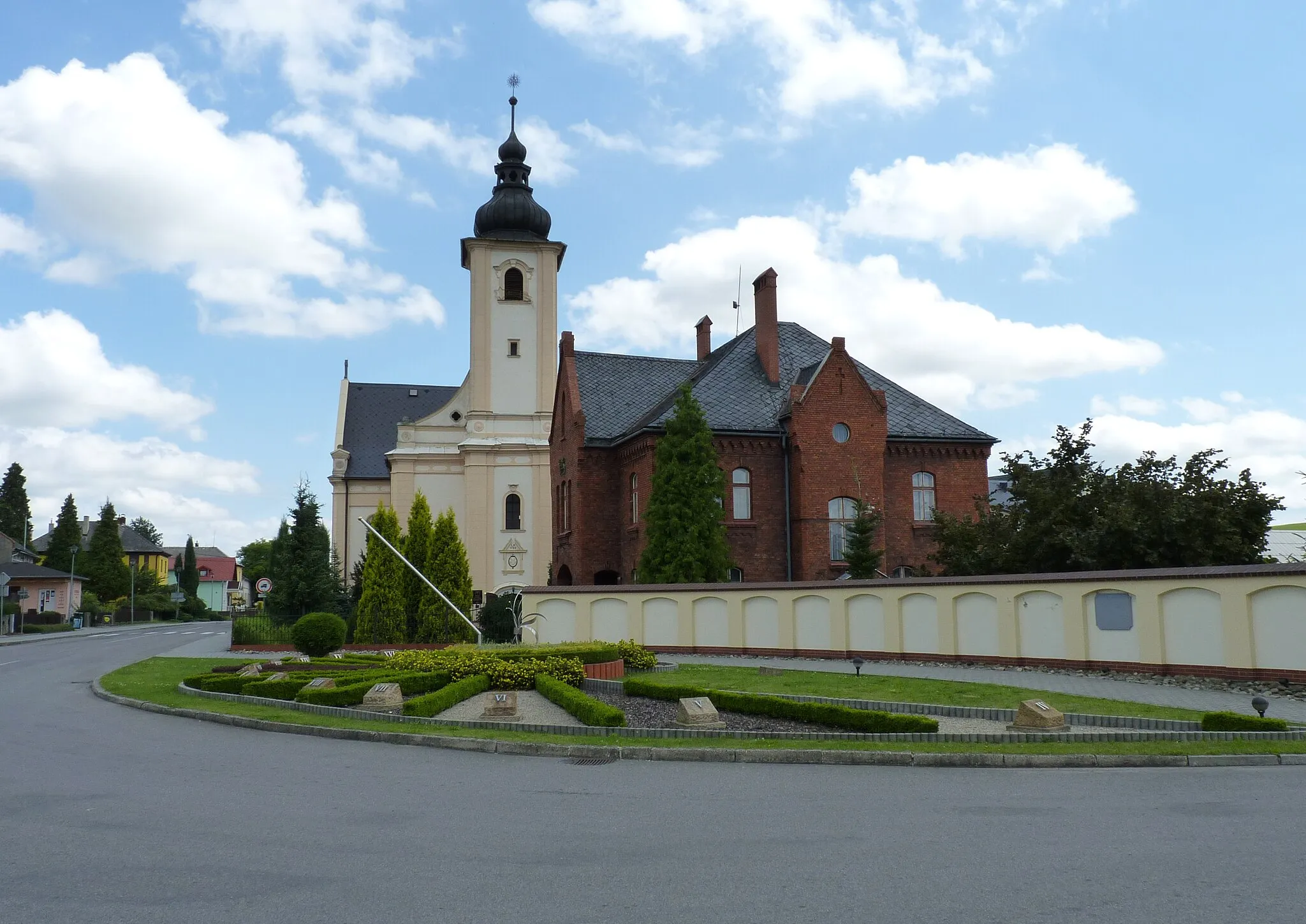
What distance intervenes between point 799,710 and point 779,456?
2261 centimetres

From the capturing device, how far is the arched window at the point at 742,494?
1414 inches

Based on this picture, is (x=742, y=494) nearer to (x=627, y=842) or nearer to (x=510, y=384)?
(x=510, y=384)

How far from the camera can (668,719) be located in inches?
577

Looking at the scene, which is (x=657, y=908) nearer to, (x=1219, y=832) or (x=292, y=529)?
(x=1219, y=832)

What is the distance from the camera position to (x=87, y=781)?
33.3ft

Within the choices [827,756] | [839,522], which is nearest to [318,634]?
[839,522]

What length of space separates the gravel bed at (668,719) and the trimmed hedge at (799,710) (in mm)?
86

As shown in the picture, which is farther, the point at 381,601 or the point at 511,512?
the point at 511,512

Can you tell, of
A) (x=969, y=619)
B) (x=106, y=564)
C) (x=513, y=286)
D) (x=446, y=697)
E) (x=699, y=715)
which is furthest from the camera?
(x=106, y=564)

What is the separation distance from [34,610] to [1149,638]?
64.7 metres

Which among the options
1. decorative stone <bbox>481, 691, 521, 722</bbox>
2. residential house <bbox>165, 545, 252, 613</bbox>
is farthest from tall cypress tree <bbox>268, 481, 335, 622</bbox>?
residential house <bbox>165, 545, 252, 613</bbox>

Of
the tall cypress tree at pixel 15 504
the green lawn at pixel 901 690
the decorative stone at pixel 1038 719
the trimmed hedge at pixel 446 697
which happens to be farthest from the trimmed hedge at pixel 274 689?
the tall cypress tree at pixel 15 504

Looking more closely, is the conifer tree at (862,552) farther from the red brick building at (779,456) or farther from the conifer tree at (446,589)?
the conifer tree at (446,589)

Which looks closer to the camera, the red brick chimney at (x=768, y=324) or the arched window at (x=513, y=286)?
the red brick chimney at (x=768, y=324)
